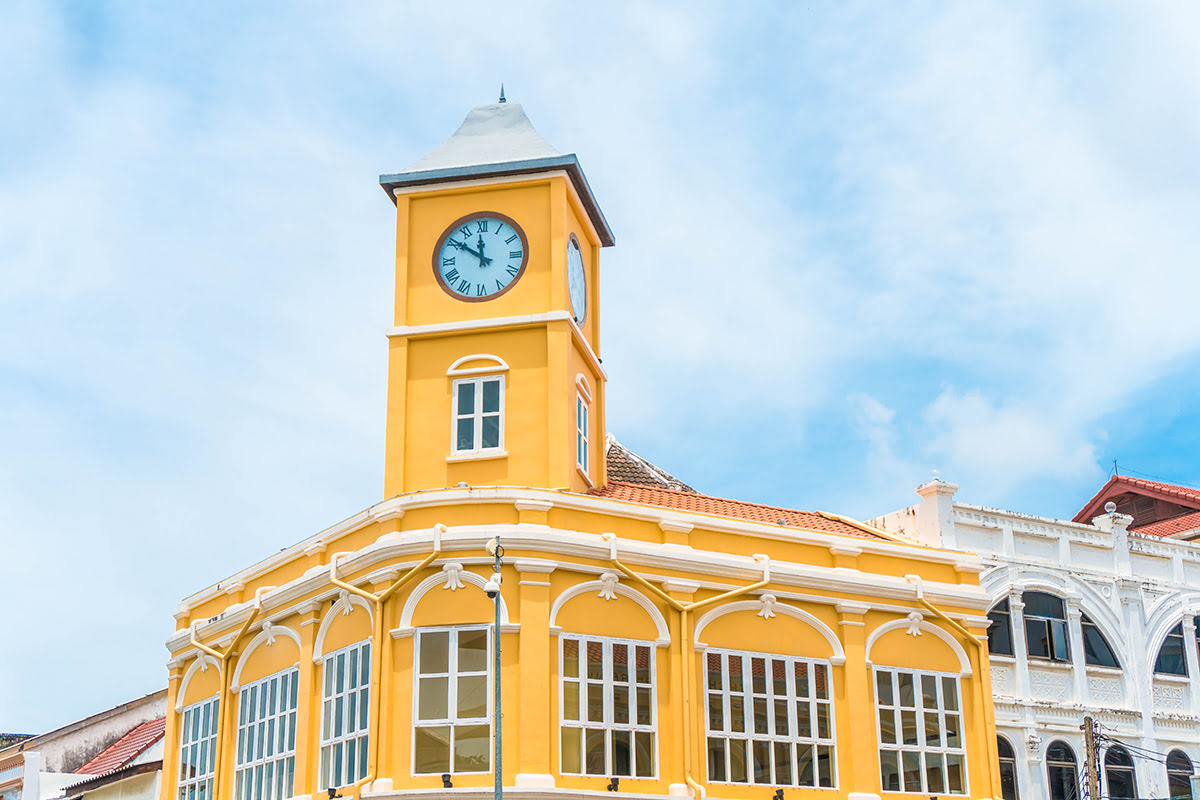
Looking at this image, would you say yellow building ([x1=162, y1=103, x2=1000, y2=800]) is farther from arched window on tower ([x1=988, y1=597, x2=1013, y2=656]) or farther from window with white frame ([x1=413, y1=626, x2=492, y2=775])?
arched window on tower ([x1=988, y1=597, x2=1013, y2=656])

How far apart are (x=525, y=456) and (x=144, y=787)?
15.8 meters

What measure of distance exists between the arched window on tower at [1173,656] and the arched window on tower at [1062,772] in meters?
3.73

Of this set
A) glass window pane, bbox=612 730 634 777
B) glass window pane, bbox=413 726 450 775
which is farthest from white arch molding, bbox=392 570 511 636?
glass window pane, bbox=612 730 634 777

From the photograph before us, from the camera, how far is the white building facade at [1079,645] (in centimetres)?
3238

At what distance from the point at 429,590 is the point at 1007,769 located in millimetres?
13609

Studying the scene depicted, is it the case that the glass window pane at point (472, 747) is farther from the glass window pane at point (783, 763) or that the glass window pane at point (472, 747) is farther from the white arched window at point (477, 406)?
the white arched window at point (477, 406)

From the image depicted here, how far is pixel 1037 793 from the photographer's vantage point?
31797 millimetres

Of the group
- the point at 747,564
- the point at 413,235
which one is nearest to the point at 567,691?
the point at 747,564

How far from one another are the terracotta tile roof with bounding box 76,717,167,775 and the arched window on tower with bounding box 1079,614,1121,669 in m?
22.9

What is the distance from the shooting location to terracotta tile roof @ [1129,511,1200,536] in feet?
131

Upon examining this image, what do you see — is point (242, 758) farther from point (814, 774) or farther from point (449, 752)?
point (814, 774)

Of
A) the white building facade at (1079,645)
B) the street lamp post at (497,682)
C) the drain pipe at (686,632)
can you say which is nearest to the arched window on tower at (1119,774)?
the white building facade at (1079,645)

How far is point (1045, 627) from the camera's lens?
109 ft

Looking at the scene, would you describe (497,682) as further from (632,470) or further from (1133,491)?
(1133,491)
